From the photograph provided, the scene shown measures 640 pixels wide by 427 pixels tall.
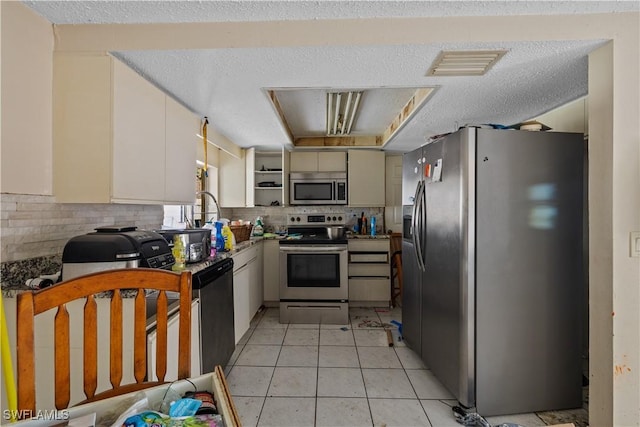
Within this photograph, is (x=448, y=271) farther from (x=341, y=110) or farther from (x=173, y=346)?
(x=341, y=110)

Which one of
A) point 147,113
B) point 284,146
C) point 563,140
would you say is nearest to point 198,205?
point 284,146

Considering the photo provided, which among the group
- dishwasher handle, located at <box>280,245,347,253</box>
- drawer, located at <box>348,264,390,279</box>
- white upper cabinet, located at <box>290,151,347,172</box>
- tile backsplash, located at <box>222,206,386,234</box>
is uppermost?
white upper cabinet, located at <box>290,151,347,172</box>

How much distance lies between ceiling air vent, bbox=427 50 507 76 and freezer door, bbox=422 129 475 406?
1.20 ft

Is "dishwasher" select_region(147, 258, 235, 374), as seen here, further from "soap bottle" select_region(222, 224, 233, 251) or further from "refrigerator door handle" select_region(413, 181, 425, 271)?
"refrigerator door handle" select_region(413, 181, 425, 271)

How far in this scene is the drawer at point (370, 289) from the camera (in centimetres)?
357

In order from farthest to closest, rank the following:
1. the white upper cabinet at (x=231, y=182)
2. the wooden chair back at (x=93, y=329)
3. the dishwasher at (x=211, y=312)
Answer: the white upper cabinet at (x=231, y=182) → the dishwasher at (x=211, y=312) → the wooden chair back at (x=93, y=329)

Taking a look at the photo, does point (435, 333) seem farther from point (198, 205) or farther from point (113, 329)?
point (198, 205)

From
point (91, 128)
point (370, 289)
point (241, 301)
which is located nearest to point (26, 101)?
point (91, 128)

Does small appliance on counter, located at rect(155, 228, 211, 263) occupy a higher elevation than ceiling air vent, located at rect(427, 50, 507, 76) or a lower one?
lower

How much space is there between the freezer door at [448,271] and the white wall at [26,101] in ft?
7.38

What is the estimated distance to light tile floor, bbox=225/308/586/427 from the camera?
171 centimetres

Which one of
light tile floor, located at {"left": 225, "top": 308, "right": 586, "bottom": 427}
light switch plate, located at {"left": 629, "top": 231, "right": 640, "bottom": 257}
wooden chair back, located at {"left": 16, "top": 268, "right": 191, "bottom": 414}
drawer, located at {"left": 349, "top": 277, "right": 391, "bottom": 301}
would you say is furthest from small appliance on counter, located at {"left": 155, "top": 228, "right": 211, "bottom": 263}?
light switch plate, located at {"left": 629, "top": 231, "right": 640, "bottom": 257}

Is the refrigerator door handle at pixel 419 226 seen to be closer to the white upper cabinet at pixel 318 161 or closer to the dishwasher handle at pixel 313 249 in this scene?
the dishwasher handle at pixel 313 249

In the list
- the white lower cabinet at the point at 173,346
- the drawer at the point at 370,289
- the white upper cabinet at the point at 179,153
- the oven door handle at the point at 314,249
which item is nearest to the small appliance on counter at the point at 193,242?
the white upper cabinet at the point at 179,153
